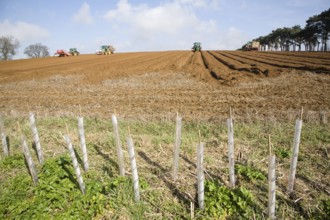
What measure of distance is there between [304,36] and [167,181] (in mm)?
76093

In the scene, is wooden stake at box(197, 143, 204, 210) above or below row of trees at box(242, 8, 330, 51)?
below

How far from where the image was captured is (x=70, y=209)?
4.18 m

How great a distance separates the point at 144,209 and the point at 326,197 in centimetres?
353

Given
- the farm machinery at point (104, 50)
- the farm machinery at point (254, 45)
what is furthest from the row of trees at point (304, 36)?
the farm machinery at point (104, 50)

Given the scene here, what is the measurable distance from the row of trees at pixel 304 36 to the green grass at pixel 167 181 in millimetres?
61990

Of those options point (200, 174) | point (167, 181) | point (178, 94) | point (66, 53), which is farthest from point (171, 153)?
point (66, 53)

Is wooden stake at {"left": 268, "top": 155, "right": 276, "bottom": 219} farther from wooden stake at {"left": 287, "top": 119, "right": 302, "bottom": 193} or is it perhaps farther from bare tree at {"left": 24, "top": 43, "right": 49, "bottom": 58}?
bare tree at {"left": 24, "top": 43, "right": 49, "bottom": 58}

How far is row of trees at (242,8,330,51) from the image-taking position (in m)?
58.4

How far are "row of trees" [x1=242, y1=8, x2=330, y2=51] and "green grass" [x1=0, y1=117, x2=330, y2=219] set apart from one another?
203ft

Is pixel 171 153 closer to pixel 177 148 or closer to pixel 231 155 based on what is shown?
pixel 177 148

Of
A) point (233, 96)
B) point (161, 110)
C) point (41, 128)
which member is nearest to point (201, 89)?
point (233, 96)

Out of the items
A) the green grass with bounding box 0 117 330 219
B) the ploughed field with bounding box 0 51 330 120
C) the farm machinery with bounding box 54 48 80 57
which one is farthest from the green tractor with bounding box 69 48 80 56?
the green grass with bounding box 0 117 330 219

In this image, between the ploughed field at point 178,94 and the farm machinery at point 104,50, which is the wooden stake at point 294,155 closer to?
the ploughed field at point 178,94

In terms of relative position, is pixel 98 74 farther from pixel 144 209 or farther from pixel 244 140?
pixel 144 209
